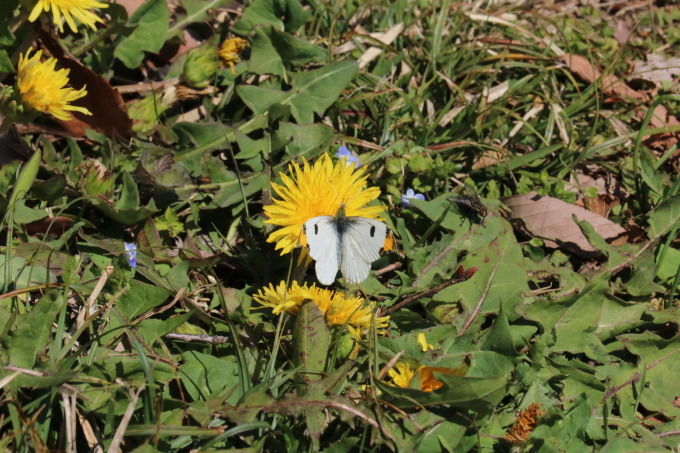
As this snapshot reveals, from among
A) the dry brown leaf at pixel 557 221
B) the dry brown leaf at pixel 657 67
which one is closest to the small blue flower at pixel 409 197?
the dry brown leaf at pixel 557 221

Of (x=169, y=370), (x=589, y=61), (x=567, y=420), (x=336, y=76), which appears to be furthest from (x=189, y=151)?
(x=589, y=61)

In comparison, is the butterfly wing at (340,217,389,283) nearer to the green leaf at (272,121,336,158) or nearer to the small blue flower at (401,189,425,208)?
the small blue flower at (401,189,425,208)

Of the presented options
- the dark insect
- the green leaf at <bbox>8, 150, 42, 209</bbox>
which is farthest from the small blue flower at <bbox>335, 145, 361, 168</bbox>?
the green leaf at <bbox>8, 150, 42, 209</bbox>

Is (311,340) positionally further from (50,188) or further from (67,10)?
(67,10)

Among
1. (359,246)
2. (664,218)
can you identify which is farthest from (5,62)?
(664,218)

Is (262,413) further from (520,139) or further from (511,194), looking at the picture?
(520,139)
